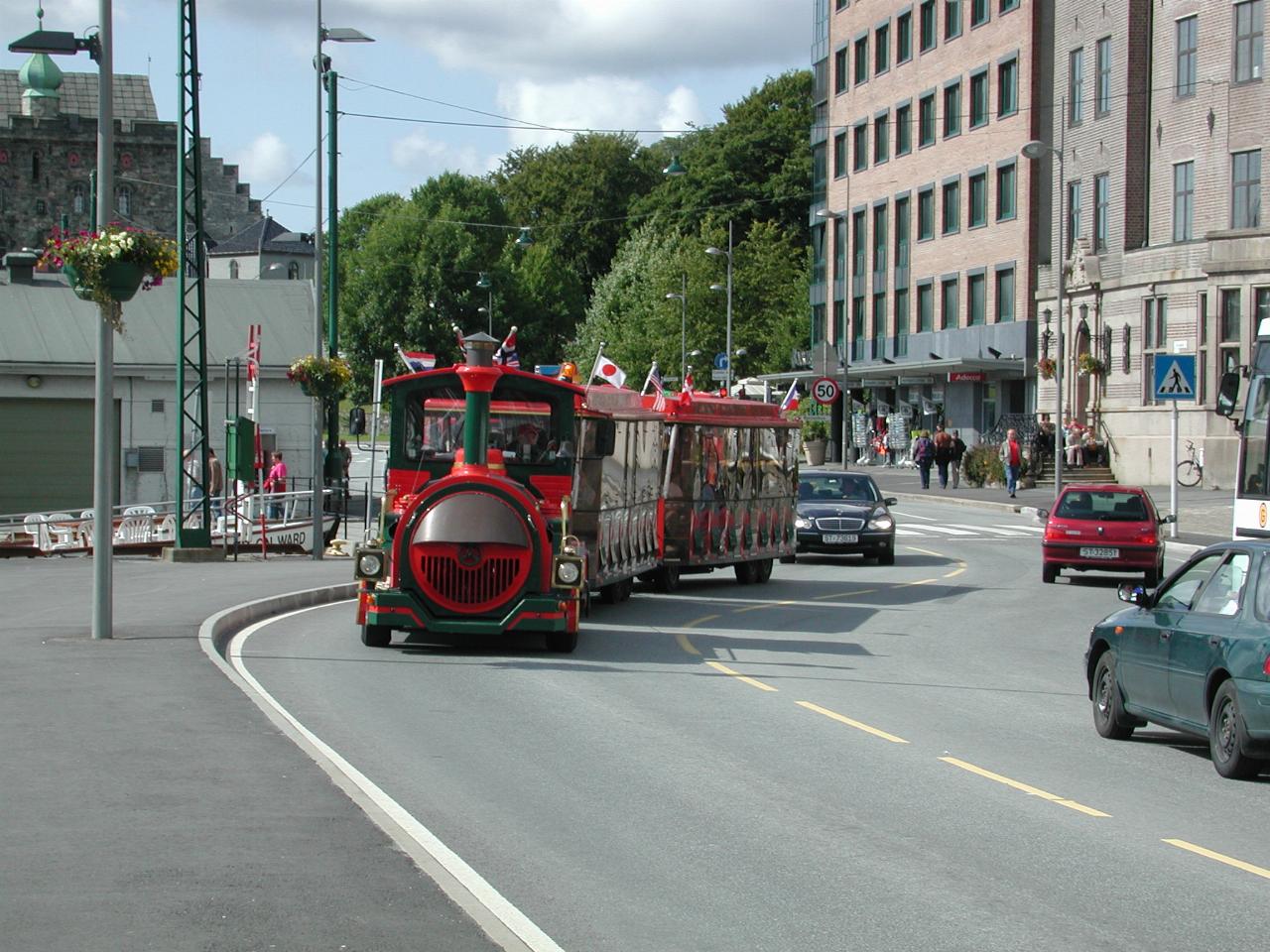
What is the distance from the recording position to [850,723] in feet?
43.9

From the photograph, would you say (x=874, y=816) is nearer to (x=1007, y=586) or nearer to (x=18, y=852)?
(x=18, y=852)

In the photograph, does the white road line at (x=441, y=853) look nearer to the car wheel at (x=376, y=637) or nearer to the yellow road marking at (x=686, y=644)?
the car wheel at (x=376, y=637)

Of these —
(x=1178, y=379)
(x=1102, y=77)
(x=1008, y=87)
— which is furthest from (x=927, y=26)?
(x=1178, y=379)

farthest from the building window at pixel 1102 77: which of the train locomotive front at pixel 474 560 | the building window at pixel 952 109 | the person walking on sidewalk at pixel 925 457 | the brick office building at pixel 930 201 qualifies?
the train locomotive front at pixel 474 560

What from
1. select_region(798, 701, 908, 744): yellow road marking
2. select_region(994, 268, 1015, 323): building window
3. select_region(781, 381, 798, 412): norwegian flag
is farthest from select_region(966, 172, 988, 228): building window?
select_region(798, 701, 908, 744): yellow road marking

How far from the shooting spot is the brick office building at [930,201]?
62375 millimetres

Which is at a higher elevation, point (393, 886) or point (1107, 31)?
point (1107, 31)

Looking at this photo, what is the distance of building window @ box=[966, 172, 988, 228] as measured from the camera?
213 ft

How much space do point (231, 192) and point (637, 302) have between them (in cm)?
5638

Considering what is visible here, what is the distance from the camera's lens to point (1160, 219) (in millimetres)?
52781

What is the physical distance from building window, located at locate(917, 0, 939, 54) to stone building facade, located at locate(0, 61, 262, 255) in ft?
196

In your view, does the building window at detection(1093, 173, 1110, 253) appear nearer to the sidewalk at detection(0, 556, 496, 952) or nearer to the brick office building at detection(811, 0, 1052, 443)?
the brick office building at detection(811, 0, 1052, 443)

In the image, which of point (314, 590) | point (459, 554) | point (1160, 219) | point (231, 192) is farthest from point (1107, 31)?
point (231, 192)

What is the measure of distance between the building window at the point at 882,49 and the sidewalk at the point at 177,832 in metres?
63.5
